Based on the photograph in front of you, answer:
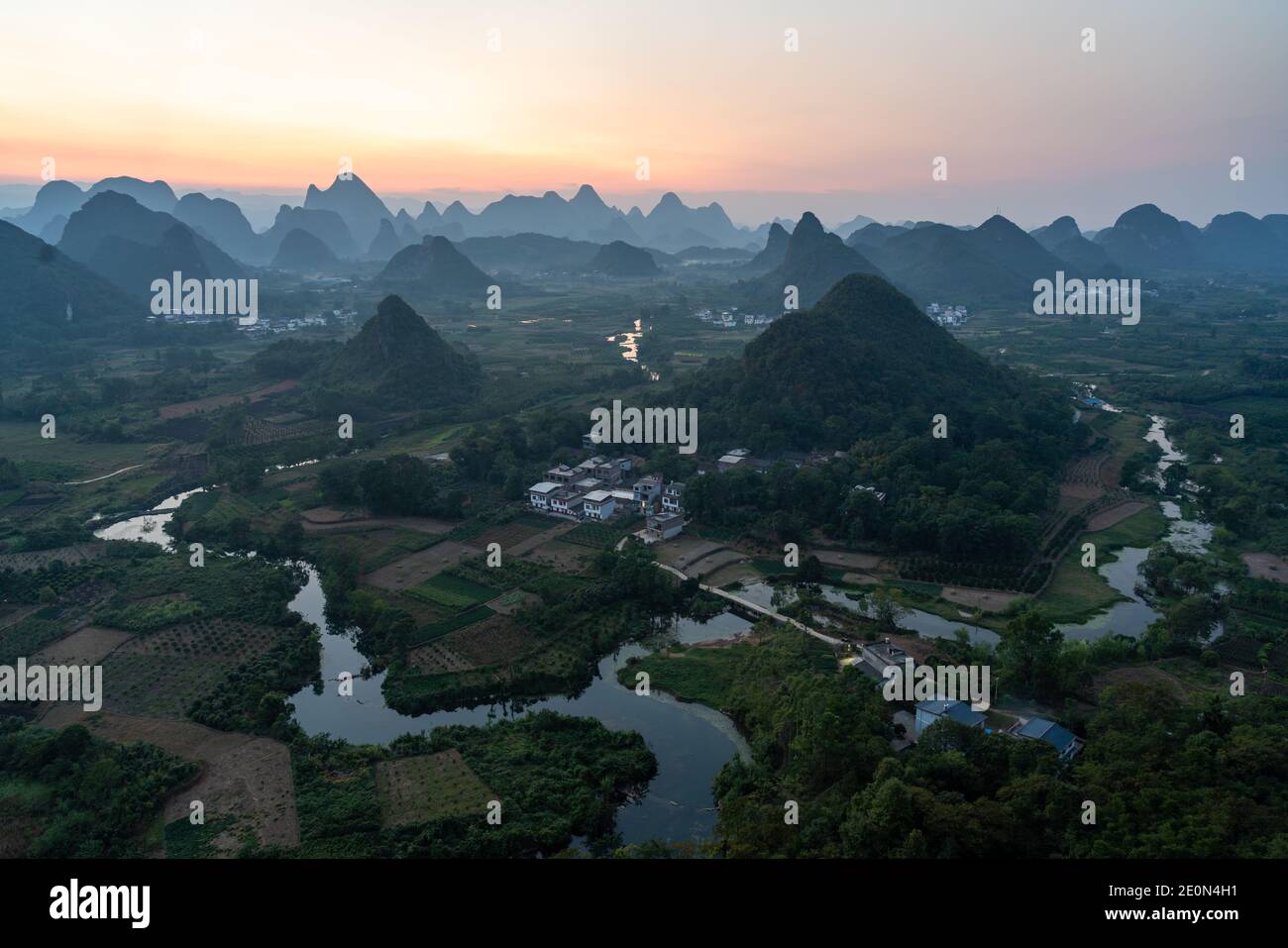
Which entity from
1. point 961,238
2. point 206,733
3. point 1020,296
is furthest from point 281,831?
point 961,238

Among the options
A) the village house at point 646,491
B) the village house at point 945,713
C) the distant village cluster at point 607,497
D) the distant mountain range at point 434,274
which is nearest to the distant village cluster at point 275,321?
the distant mountain range at point 434,274

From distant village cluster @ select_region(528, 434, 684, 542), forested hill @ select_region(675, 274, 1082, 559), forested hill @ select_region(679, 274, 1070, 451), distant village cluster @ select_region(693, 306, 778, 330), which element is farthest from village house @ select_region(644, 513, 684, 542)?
distant village cluster @ select_region(693, 306, 778, 330)

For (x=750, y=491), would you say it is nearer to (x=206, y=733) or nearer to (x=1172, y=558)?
(x=1172, y=558)

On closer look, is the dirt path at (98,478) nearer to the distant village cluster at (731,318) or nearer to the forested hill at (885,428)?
the forested hill at (885,428)

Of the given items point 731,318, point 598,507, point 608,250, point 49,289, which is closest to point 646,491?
point 598,507

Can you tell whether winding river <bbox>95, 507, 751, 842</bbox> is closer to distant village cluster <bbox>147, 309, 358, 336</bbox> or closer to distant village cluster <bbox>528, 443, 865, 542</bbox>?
distant village cluster <bbox>528, 443, 865, 542</bbox>

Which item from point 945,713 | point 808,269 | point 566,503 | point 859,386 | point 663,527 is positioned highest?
point 808,269

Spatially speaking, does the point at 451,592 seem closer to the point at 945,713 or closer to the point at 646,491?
the point at 646,491
